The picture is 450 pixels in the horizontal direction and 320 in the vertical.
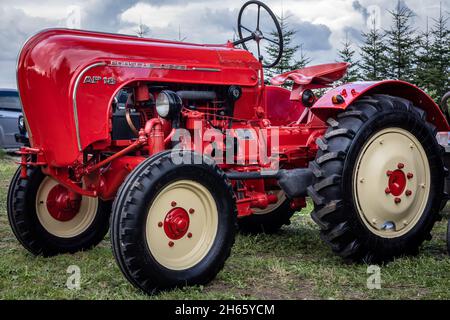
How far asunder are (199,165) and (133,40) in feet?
3.87

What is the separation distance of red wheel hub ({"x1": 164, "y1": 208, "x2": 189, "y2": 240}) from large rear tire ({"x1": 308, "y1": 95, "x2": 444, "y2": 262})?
40.2 inches

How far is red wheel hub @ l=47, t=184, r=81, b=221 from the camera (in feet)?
15.4

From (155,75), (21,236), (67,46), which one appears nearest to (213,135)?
(155,75)

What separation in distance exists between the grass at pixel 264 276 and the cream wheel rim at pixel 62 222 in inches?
8.6

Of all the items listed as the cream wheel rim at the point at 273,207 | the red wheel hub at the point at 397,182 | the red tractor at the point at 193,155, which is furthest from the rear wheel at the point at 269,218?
the red wheel hub at the point at 397,182

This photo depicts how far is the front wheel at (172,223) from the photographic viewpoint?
3336 mm

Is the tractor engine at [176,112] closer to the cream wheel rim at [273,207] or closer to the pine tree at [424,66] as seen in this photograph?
the cream wheel rim at [273,207]

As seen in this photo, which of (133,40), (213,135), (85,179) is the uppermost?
(133,40)

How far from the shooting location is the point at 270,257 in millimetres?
4641

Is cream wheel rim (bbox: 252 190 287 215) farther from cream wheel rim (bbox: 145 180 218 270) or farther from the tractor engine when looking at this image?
cream wheel rim (bbox: 145 180 218 270)

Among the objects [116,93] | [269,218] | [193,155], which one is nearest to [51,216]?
[116,93]

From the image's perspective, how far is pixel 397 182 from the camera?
14.2 ft

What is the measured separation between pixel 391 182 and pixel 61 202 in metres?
2.62

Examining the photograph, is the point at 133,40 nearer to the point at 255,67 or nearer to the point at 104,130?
the point at 104,130
